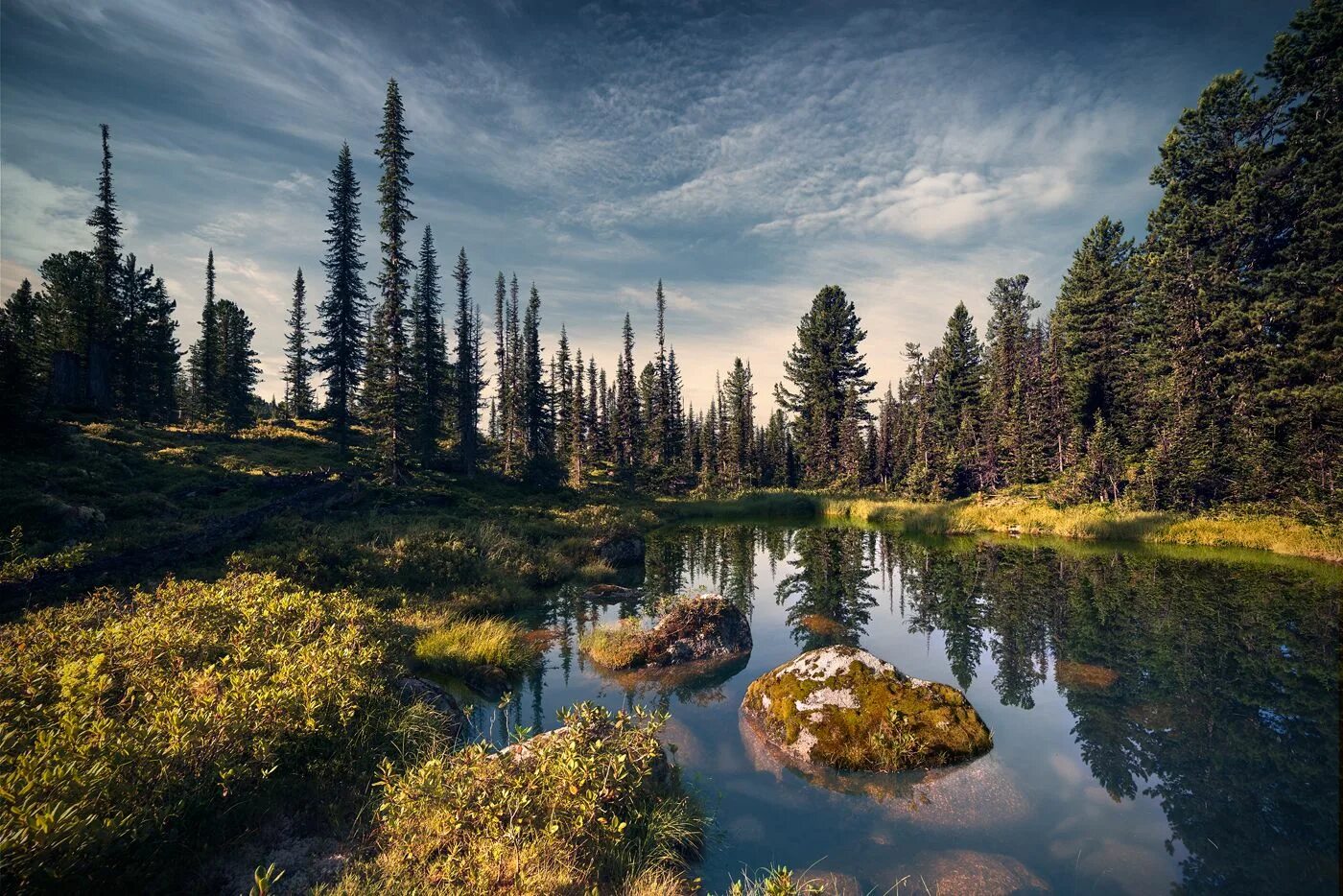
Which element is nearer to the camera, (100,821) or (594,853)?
(100,821)

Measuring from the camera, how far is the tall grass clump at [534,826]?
15.2ft

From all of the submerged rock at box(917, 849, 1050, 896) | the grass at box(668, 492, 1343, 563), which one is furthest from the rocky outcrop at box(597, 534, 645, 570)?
the grass at box(668, 492, 1343, 563)

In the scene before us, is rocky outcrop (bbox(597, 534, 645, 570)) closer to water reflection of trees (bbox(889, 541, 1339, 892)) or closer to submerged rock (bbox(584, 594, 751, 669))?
submerged rock (bbox(584, 594, 751, 669))

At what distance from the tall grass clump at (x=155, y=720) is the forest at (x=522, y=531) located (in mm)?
46

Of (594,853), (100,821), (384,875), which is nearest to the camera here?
(100,821)

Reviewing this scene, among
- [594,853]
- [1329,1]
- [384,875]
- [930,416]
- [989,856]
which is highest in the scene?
[1329,1]

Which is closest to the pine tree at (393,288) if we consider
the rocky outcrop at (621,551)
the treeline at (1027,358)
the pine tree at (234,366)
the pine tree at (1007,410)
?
the treeline at (1027,358)

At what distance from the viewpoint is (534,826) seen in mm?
5469

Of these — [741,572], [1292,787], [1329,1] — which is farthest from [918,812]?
[1329,1]

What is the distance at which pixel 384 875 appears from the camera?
15.1ft

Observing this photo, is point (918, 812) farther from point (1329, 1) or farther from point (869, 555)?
point (1329, 1)

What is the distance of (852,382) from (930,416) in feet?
35.5

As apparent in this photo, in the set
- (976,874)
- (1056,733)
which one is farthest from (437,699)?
(1056,733)

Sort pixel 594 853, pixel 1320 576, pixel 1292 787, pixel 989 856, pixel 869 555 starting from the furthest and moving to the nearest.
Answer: pixel 869 555 → pixel 1320 576 → pixel 1292 787 → pixel 989 856 → pixel 594 853
